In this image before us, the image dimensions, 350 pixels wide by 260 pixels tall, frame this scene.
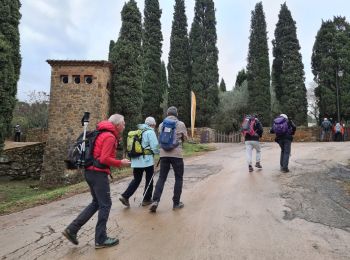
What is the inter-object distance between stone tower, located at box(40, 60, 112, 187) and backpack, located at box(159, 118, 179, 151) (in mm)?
13832

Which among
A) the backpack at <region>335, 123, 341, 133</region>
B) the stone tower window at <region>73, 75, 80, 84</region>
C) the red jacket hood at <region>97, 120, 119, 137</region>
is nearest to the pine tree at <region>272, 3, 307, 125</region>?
the backpack at <region>335, 123, 341, 133</region>

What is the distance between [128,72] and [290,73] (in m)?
16.9

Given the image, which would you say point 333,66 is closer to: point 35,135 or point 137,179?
point 35,135

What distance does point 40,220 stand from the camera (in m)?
7.23

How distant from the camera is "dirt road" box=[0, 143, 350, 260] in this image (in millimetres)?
4973

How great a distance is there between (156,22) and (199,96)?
7.57 meters

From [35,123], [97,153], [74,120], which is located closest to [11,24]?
[74,120]

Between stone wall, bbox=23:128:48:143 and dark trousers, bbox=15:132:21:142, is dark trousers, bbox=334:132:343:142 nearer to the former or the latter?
stone wall, bbox=23:128:48:143

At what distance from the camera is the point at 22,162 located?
70.9 ft

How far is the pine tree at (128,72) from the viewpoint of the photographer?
2230 centimetres

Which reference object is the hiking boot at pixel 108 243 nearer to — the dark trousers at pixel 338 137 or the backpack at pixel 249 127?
the backpack at pixel 249 127

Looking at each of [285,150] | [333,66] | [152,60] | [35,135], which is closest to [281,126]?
[285,150]

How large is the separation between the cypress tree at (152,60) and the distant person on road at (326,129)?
13345 millimetres

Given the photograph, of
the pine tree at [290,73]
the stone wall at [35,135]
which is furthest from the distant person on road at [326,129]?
the stone wall at [35,135]
